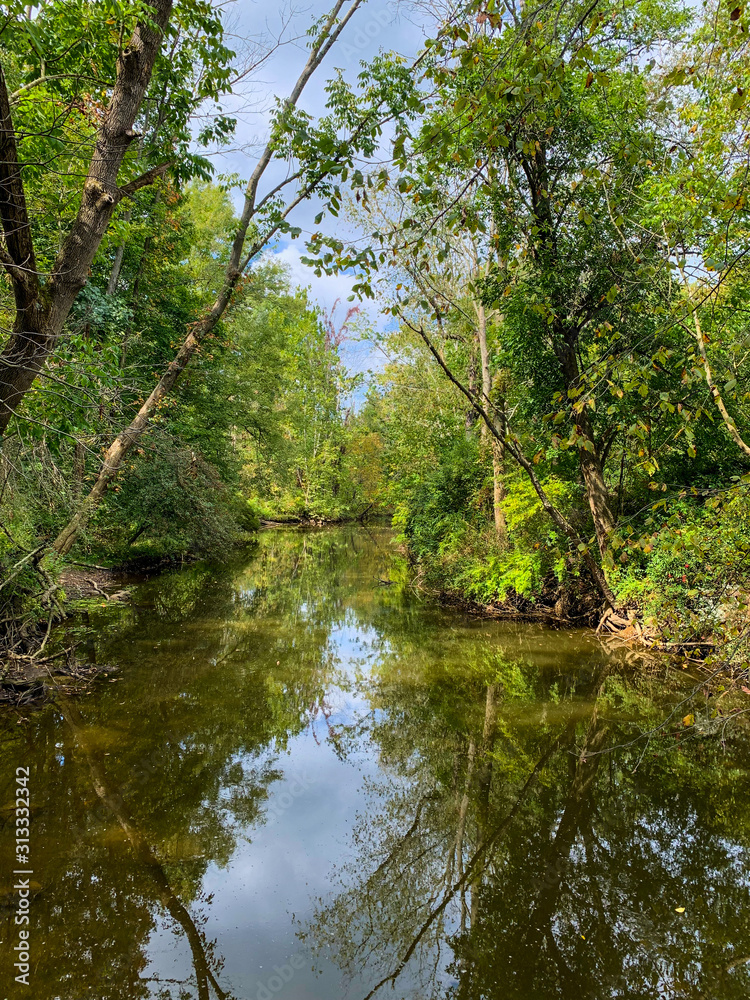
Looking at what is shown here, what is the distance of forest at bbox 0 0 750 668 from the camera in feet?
8.08

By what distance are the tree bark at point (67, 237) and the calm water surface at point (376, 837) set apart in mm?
3067

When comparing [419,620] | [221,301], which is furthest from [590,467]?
[221,301]

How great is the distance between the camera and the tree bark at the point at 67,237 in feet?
10.0

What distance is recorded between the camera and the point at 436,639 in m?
9.37

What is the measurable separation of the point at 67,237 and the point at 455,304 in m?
3.51

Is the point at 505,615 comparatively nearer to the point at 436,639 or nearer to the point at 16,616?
the point at 436,639

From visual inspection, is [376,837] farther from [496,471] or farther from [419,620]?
[496,471]

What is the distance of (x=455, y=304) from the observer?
550cm

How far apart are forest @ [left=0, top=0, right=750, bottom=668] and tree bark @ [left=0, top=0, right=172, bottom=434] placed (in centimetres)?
2

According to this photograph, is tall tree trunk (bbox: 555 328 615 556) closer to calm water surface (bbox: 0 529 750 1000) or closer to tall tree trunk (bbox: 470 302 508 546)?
tall tree trunk (bbox: 470 302 508 546)

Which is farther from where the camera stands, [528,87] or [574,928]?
[574,928]

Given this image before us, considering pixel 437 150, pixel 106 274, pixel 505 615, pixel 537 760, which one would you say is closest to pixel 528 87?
pixel 437 150

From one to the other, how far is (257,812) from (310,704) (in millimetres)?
2206

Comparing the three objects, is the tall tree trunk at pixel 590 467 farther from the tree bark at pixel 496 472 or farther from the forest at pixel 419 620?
the tree bark at pixel 496 472
